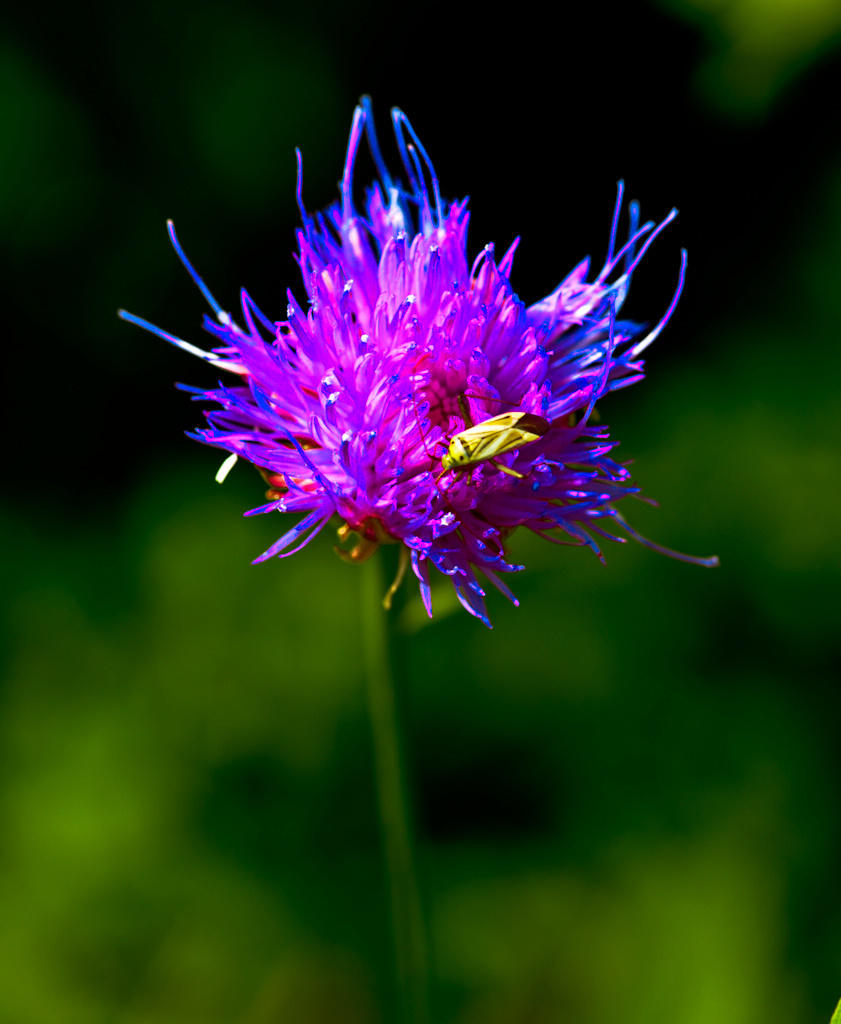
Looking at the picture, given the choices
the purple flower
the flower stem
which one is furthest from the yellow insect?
the flower stem

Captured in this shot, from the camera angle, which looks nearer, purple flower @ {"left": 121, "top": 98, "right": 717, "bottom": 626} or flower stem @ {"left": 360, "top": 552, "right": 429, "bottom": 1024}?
purple flower @ {"left": 121, "top": 98, "right": 717, "bottom": 626}

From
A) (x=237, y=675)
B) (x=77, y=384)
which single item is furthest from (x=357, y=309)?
(x=77, y=384)

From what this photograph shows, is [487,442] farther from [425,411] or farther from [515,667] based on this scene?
[515,667]

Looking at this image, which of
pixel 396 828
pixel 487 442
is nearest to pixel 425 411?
pixel 487 442

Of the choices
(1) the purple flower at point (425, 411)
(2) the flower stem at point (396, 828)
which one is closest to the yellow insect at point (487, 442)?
(1) the purple flower at point (425, 411)

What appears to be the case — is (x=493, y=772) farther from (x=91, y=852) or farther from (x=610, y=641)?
(x=91, y=852)

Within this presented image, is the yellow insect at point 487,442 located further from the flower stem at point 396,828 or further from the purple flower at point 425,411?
the flower stem at point 396,828

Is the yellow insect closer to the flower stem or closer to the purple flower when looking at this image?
the purple flower
